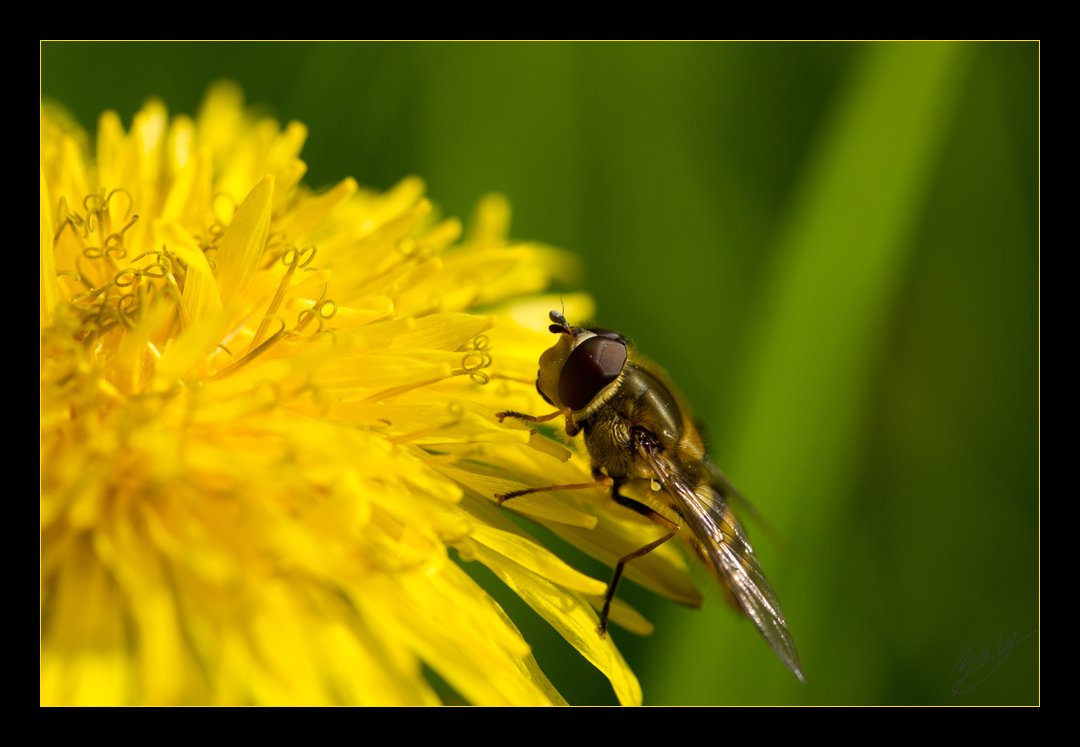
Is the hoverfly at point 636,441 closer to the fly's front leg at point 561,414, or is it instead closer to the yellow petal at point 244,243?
the fly's front leg at point 561,414

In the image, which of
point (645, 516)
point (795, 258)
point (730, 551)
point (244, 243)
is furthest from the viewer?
→ point (795, 258)

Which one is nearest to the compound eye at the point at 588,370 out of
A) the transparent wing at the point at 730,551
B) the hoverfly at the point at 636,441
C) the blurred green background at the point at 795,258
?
the hoverfly at the point at 636,441

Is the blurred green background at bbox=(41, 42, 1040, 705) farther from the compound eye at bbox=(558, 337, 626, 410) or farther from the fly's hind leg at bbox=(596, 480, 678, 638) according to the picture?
the compound eye at bbox=(558, 337, 626, 410)

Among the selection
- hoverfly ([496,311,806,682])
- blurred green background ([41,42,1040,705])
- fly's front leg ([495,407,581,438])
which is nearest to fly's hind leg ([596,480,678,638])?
hoverfly ([496,311,806,682])

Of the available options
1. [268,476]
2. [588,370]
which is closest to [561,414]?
[588,370]

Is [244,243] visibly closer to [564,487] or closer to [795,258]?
[564,487]
